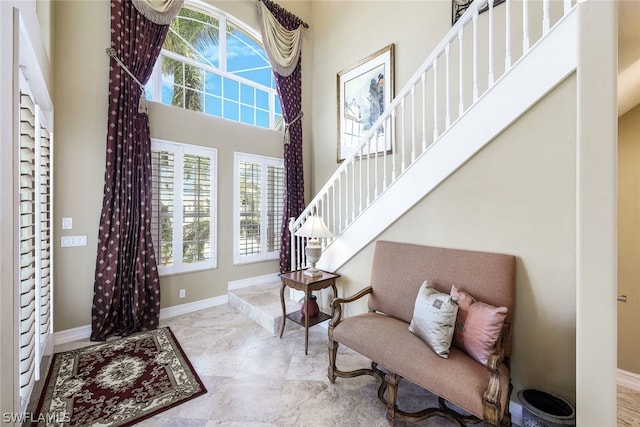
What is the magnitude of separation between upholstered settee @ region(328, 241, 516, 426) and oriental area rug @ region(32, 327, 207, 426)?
4.24ft

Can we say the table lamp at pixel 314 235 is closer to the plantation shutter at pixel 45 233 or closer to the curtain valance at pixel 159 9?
the plantation shutter at pixel 45 233

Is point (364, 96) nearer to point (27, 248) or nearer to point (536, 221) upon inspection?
point (536, 221)

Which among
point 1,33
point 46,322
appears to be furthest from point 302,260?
point 1,33

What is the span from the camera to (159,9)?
3328 mm

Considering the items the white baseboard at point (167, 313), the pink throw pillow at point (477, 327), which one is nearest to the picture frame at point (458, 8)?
the pink throw pillow at point (477, 327)

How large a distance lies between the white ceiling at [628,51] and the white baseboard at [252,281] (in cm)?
445

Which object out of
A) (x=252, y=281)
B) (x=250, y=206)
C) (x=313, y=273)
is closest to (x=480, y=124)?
(x=313, y=273)

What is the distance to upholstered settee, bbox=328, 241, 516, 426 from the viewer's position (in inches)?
58.9

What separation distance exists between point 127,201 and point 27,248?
4.47ft

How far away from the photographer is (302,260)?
3846mm

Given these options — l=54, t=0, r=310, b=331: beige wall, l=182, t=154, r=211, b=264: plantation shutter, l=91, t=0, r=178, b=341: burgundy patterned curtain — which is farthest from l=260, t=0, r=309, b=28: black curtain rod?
l=182, t=154, r=211, b=264: plantation shutter

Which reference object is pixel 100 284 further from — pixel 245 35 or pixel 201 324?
pixel 245 35

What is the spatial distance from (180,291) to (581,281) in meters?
3.99

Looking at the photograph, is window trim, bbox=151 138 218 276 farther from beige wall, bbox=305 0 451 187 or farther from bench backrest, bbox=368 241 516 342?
bench backrest, bbox=368 241 516 342
